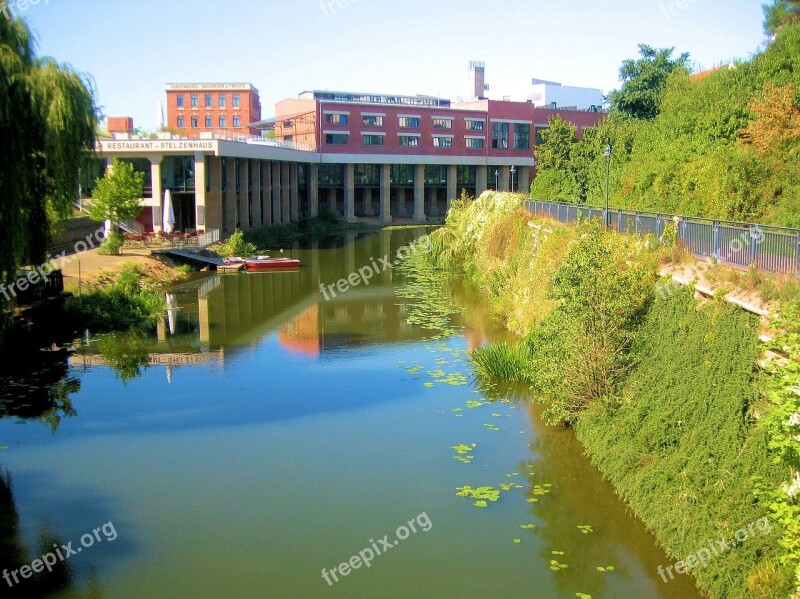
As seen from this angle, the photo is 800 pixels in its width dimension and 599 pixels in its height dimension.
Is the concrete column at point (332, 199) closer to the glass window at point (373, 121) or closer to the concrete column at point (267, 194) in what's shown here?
the glass window at point (373, 121)

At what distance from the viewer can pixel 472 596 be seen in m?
11.0

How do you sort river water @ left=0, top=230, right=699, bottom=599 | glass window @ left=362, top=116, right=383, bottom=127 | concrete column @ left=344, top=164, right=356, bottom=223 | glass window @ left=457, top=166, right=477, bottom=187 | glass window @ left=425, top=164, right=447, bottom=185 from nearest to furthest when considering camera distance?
river water @ left=0, top=230, right=699, bottom=599, glass window @ left=362, top=116, right=383, bottom=127, concrete column @ left=344, top=164, right=356, bottom=223, glass window @ left=425, top=164, right=447, bottom=185, glass window @ left=457, top=166, right=477, bottom=187

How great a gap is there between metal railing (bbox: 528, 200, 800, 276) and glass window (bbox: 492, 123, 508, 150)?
5547 centimetres

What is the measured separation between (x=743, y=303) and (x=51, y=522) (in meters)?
11.8

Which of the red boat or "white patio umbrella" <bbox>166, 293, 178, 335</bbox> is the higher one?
the red boat

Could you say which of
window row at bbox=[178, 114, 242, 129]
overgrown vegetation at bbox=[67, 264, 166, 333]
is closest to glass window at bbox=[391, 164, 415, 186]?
window row at bbox=[178, 114, 242, 129]

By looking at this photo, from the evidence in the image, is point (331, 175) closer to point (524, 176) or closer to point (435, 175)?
point (435, 175)

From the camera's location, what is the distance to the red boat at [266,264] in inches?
1633

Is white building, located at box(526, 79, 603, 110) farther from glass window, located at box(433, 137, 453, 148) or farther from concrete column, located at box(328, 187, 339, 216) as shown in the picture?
concrete column, located at box(328, 187, 339, 216)

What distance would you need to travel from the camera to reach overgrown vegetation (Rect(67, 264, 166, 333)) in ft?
89.6

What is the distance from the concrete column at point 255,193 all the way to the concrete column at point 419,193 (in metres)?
20.3

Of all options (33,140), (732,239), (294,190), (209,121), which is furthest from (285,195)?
(732,239)

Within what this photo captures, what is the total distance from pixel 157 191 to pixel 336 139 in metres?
25.3

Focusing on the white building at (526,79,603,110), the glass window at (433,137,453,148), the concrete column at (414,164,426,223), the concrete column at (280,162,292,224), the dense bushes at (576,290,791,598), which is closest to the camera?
the dense bushes at (576,290,791,598)
